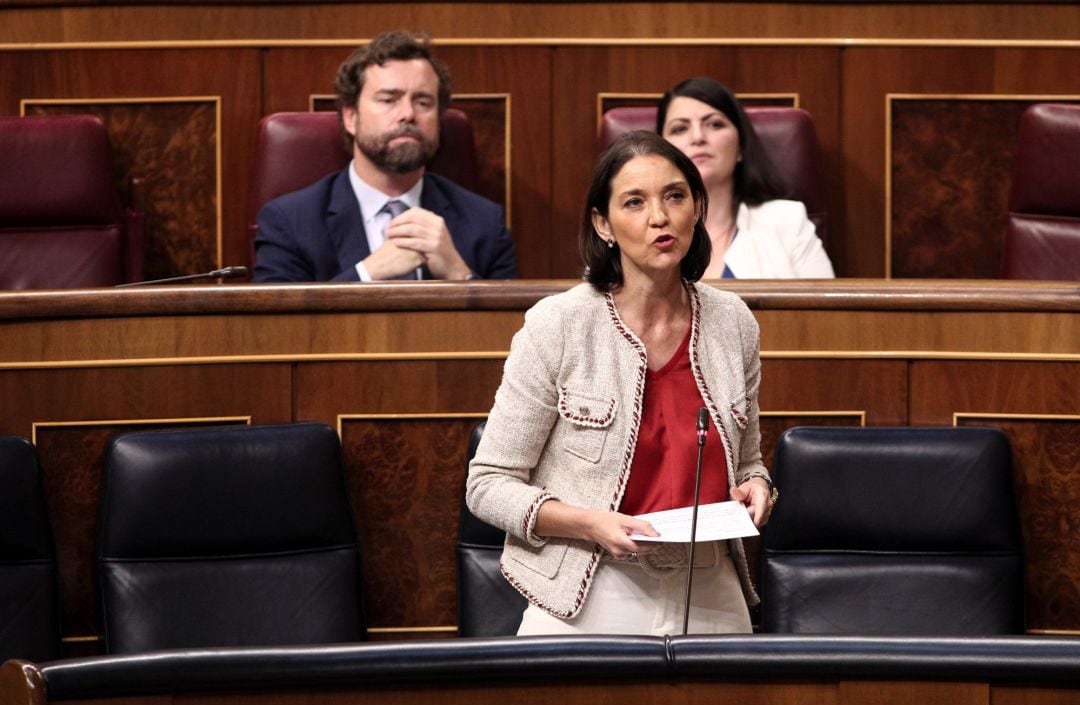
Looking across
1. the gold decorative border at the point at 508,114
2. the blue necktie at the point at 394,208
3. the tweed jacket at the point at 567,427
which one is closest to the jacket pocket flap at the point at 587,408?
the tweed jacket at the point at 567,427

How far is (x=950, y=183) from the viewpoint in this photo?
1438 mm

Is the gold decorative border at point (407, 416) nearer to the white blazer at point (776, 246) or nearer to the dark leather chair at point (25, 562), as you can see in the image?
the dark leather chair at point (25, 562)

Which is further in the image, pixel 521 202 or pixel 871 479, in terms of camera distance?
pixel 521 202

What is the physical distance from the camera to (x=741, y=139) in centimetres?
131

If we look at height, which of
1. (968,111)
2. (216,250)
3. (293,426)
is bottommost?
(293,426)

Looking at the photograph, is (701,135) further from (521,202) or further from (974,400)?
(974,400)

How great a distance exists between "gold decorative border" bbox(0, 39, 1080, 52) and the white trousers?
31.0 inches

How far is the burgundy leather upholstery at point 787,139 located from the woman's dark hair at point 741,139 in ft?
0.13

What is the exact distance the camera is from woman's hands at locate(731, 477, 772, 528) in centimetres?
75

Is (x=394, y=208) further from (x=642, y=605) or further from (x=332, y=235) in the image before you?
(x=642, y=605)

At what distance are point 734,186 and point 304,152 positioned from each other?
→ 417 millimetres

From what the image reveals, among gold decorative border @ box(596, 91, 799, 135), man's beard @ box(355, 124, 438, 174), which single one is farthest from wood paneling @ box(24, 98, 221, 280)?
gold decorative border @ box(596, 91, 799, 135)

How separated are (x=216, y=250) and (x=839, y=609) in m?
0.79

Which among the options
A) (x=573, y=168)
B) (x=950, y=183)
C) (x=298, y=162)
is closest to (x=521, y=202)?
(x=573, y=168)
